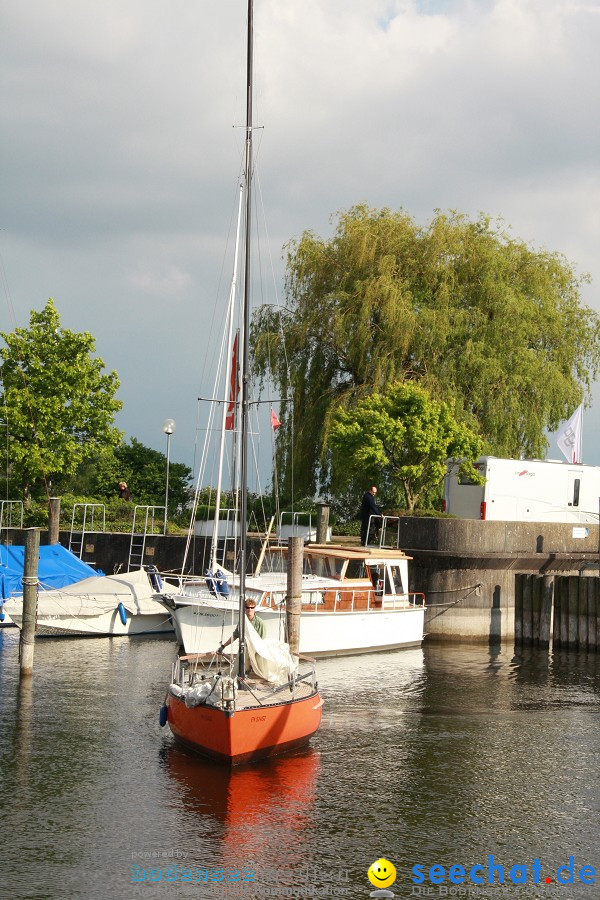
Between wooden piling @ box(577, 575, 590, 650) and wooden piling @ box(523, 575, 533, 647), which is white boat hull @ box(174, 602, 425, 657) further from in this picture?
wooden piling @ box(577, 575, 590, 650)

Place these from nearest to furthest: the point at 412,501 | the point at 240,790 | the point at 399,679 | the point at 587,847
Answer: the point at 587,847
the point at 240,790
the point at 399,679
the point at 412,501

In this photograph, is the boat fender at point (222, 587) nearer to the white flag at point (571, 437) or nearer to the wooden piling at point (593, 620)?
the wooden piling at point (593, 620)

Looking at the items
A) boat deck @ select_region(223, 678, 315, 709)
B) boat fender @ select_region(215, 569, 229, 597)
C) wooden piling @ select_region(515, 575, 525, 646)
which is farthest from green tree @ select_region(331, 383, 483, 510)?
boat deck @ select_region(223, 678, 315, 709)

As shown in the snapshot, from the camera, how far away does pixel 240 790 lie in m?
19.0

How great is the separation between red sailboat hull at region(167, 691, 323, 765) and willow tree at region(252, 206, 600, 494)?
88.8 feet

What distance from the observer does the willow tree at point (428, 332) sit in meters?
47.6

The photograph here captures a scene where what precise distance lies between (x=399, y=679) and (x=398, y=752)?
8417mm

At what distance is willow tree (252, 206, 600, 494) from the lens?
4762cm

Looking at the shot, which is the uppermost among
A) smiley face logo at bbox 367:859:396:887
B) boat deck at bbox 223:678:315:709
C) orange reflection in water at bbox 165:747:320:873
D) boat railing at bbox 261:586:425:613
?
boat railing at bbox 261:586:425:613

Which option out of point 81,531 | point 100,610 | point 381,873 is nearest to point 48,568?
point 100,610

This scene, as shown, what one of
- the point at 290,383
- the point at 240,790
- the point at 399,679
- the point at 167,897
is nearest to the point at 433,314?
the point at 290,383

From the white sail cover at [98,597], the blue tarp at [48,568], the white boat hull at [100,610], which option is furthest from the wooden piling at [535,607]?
the blue tarp at [48,568]

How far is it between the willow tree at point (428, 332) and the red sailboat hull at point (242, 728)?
27067mm

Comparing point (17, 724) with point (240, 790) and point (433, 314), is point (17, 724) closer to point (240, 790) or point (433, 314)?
point (240, 790)
